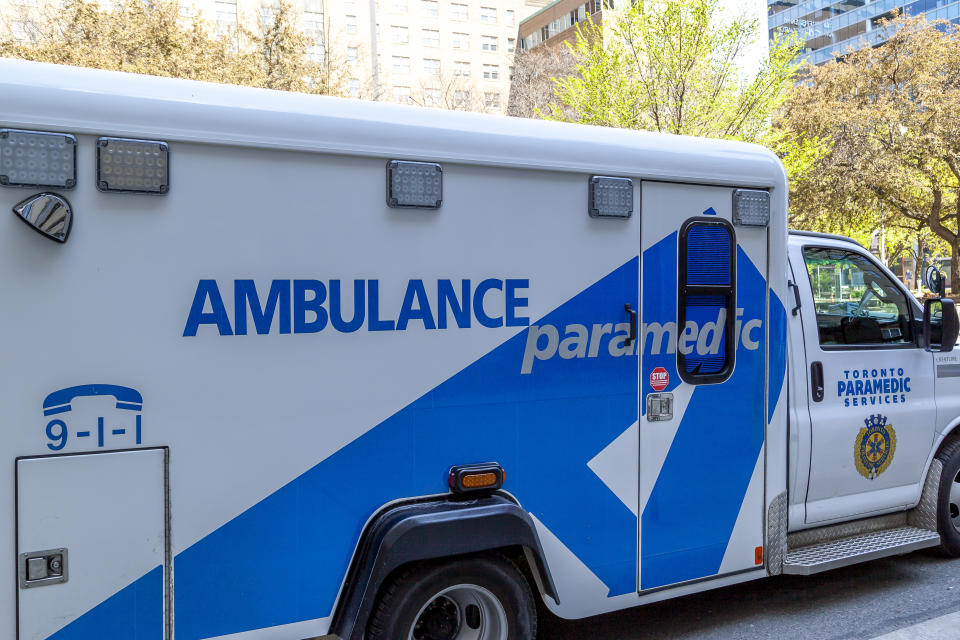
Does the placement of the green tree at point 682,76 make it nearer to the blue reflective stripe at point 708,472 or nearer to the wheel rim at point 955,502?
the wheel rim at point 955,502

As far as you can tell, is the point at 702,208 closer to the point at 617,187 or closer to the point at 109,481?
the point at 617,187

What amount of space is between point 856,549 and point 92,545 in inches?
152

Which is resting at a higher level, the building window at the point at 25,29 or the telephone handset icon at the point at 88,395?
the building window at the point at 25,29

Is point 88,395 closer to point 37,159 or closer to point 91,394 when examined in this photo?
point 91,394

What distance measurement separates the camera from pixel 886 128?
81.4 feet

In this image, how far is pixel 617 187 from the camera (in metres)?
3.51

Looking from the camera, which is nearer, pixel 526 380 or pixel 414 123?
pixel 414 123

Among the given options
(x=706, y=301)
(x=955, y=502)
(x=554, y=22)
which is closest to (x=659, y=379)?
(x=706, y=301)

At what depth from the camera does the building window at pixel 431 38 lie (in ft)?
219

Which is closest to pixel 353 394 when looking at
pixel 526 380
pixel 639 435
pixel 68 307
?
pixel 526 380

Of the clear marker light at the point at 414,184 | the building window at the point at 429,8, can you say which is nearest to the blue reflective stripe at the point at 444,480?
the clear marker light at the point at 414,184

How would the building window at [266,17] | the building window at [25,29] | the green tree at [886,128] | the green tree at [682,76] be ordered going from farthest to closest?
the green tree at [886,128]
the building window at [266,17]
the building window at [25,29]
the green tree at [682,76]

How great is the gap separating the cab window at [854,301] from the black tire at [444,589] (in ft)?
7.80

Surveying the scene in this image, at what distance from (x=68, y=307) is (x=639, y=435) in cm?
240
